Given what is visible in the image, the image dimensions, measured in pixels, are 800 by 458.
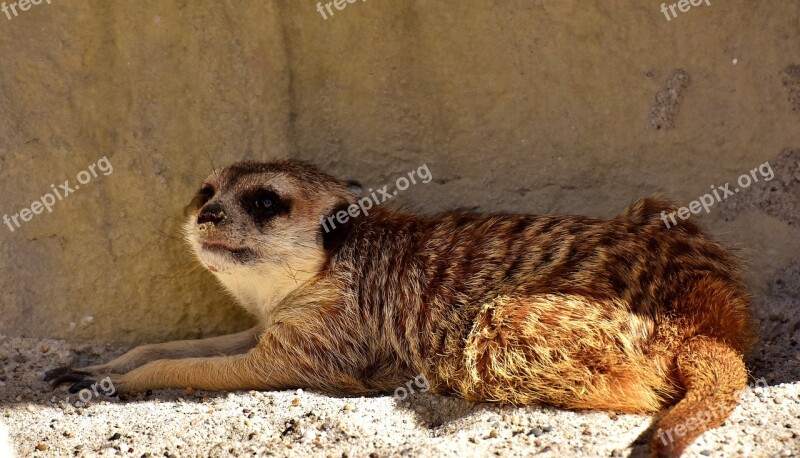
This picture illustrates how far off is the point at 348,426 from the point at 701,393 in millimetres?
1005

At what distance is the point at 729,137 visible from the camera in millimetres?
3484

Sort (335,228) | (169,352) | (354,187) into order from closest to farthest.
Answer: (335,228) → (169,352) → (354,187)

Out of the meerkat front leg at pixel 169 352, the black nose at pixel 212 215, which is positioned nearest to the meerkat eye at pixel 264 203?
the black nose at pixel 212 215

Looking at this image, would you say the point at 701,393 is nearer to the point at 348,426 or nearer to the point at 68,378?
the point at 348,426

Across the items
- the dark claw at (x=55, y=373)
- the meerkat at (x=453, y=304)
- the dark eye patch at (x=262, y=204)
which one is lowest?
the meerkat at (x=453, y=304)

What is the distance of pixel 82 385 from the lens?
304 cm

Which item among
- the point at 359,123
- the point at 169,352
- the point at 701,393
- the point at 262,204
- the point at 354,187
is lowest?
the point at 701,393

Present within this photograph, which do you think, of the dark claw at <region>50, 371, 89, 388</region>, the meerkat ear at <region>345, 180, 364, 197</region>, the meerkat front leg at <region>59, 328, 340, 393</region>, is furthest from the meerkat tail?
the dark claw at <region>50, 371, 89, 388</region>

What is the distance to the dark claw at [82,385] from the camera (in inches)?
119

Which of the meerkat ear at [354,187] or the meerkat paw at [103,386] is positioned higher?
the meerkat ear at [354,187]

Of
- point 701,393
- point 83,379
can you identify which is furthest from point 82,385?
point 701,393

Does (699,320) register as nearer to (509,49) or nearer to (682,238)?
(682,238)

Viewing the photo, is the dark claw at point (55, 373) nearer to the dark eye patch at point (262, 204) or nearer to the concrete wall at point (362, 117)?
the concrete wall at point (362, 117)

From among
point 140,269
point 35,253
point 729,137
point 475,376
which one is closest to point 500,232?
point 475,376
